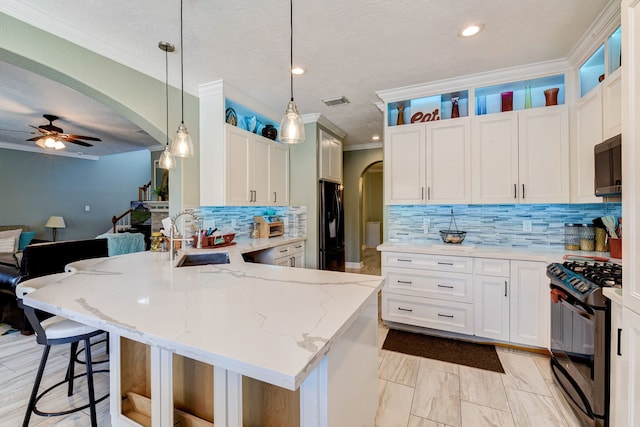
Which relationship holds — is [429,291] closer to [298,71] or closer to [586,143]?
[586,143]

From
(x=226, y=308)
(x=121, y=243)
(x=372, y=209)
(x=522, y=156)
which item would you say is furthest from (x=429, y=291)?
(x=372, y=209)

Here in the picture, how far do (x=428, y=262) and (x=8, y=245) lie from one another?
25.1 feet

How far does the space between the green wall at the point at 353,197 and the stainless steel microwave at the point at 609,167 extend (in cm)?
417

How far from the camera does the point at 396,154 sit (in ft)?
10.8

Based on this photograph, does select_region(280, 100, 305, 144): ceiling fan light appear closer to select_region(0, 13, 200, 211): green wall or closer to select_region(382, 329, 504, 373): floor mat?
select_region(0, 13, 200, 211): green wall

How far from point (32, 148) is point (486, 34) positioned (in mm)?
8937

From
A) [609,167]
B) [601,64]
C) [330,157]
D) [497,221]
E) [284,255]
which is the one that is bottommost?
[284,255]

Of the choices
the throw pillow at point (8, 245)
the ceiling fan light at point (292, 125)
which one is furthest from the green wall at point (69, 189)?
the ceiling fan light at point (292, 125)

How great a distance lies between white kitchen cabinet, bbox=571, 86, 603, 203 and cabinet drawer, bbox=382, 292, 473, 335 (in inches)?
55.4

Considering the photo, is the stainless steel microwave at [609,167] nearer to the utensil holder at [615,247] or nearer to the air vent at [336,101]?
the utensil holder at [615,247]

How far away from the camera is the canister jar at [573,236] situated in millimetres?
2682

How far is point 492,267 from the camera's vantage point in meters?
2.63

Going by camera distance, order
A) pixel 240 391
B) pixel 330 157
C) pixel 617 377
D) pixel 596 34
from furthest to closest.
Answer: pixel 330 157 → pixel 596 34 → pixel 617 377 → pixel 240 391

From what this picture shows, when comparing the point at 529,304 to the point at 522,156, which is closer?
the point at 529,304
